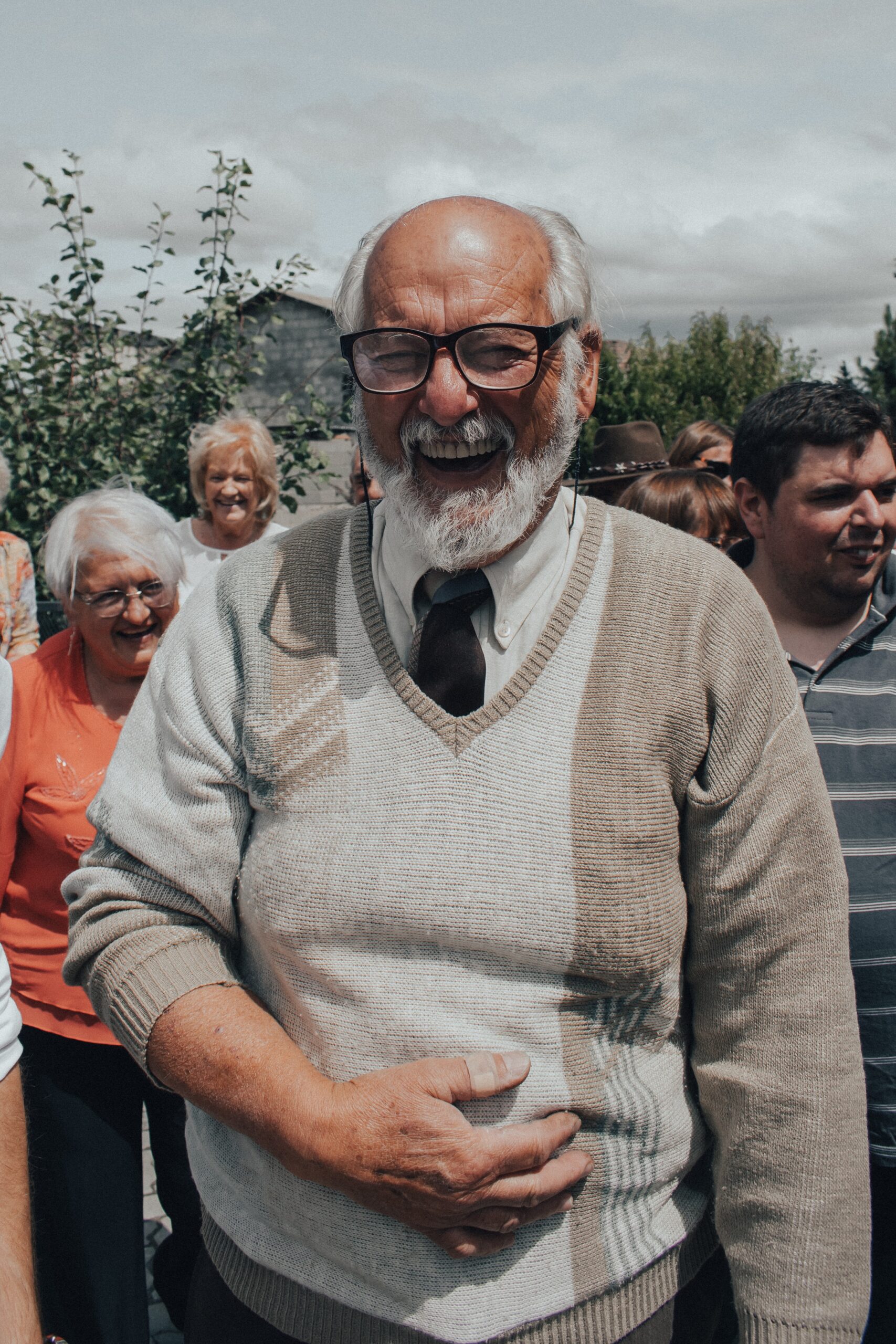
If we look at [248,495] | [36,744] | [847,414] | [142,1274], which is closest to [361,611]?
[36,744]

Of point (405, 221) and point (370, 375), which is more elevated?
point (405, 221)

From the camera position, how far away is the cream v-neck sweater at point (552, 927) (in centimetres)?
131

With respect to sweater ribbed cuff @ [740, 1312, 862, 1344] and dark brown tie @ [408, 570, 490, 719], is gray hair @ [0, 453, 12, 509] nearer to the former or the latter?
dark brown tie @ [408, 570, 490, 719]

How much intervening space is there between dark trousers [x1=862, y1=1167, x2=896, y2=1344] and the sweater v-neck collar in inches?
53.9

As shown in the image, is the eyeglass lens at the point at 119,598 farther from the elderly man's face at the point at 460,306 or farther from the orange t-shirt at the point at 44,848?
the elderly man's face at the point at 460,306

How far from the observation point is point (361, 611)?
1.49 metres

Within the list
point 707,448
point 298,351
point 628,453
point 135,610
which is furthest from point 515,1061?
point 298,351

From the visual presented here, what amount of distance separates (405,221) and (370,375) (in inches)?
8.3

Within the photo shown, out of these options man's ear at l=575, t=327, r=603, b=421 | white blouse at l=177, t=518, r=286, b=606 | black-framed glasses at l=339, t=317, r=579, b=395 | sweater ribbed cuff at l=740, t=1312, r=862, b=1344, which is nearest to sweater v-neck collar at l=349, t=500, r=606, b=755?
man's ear at l=575, t=327, r=603, b=421

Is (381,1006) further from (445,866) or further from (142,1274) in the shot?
(142,1274)

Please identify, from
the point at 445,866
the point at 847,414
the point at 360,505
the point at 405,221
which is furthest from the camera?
the point at 847,414

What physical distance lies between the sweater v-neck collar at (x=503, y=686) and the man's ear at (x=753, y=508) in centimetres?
98

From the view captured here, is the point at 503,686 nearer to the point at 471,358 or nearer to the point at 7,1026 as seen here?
the point at 471,358

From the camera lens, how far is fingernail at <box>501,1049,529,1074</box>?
4.21ft
